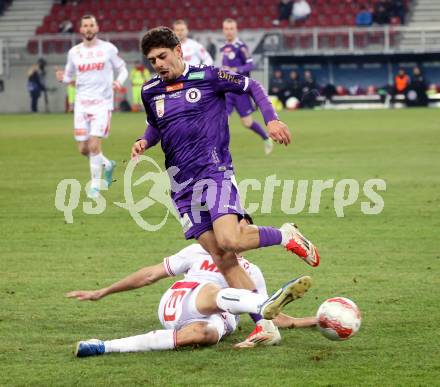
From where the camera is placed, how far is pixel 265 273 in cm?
980

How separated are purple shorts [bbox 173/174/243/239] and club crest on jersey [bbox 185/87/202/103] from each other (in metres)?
0.61

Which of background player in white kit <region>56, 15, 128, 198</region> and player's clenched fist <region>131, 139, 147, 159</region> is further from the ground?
player's clenched fist <region>131, 139, 147, 159</region>

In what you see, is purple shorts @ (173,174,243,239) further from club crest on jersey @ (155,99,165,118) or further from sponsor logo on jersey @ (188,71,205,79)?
sponsor logo on jersey @ (188,71,205,79)

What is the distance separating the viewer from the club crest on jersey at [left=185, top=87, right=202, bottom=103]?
7.92 meters

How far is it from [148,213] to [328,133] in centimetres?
1386

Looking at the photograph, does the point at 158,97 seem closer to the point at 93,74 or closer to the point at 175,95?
the point at 175,95

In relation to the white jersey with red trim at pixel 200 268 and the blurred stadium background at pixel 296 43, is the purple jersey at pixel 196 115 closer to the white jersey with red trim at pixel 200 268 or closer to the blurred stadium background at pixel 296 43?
the white jersey with red trim at pixel 200 268

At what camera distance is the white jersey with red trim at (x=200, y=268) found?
7633 millimetres

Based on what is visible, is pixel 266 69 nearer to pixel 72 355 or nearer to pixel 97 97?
pixel 97 97

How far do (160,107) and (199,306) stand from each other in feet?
5.41

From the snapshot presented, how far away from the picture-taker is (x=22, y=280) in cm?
960

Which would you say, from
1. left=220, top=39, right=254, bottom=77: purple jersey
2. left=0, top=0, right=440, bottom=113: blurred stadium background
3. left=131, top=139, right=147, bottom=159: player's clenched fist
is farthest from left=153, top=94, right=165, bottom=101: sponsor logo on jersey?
left=0, top=0, right=440, bottom=113: blurred stadium background

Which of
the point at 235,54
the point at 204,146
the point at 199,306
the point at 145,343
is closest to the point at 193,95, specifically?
the point at 204,146

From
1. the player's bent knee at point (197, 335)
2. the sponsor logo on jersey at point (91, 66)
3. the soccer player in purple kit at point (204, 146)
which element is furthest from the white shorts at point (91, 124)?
the player's bent knee at point (197, 335)
